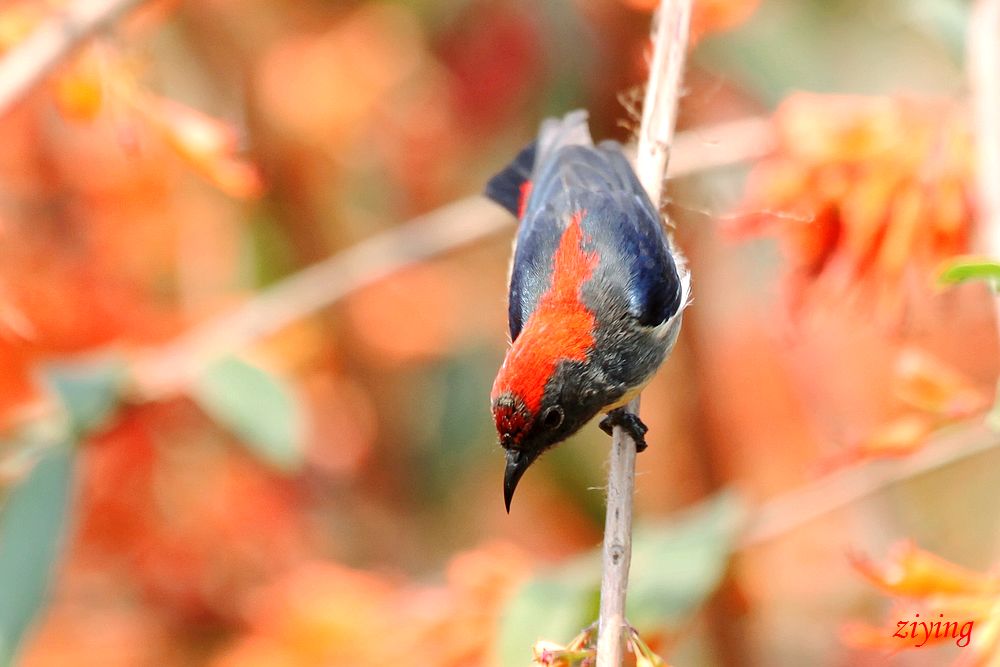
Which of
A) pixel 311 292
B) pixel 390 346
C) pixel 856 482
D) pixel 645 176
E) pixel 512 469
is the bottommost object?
pixel 512 469

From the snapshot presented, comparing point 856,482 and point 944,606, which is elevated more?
point 856,482

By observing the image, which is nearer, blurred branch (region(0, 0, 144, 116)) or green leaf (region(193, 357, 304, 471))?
blurred branch (region(0, 0, 144, 116))

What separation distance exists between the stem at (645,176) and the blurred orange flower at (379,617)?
556 mm

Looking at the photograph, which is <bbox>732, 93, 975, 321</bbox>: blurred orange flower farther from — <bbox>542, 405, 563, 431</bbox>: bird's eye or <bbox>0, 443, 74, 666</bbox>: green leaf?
<bbox>0, 443, 74, 666</bbox>: green leaf

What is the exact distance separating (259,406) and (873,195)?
1453mm

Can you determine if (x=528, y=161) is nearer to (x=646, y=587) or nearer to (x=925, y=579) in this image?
(x=646, y=587)

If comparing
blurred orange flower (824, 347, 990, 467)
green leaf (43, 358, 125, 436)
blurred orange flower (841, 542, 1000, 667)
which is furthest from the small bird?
Answer: green leaf (43, 358, 125, 436)

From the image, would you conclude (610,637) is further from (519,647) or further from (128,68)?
(128,68)

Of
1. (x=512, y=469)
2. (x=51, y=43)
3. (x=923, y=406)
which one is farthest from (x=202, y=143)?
(x=923, y=406)

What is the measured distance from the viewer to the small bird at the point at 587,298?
2.53 metres

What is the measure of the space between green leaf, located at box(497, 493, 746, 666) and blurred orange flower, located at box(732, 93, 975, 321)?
0.62m

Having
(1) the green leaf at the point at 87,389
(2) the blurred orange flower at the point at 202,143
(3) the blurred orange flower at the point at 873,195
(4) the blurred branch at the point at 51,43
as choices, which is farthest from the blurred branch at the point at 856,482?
(4) the blurred branch at the point at 51,43

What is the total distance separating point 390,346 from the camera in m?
4.65

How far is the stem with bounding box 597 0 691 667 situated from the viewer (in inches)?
75.0
